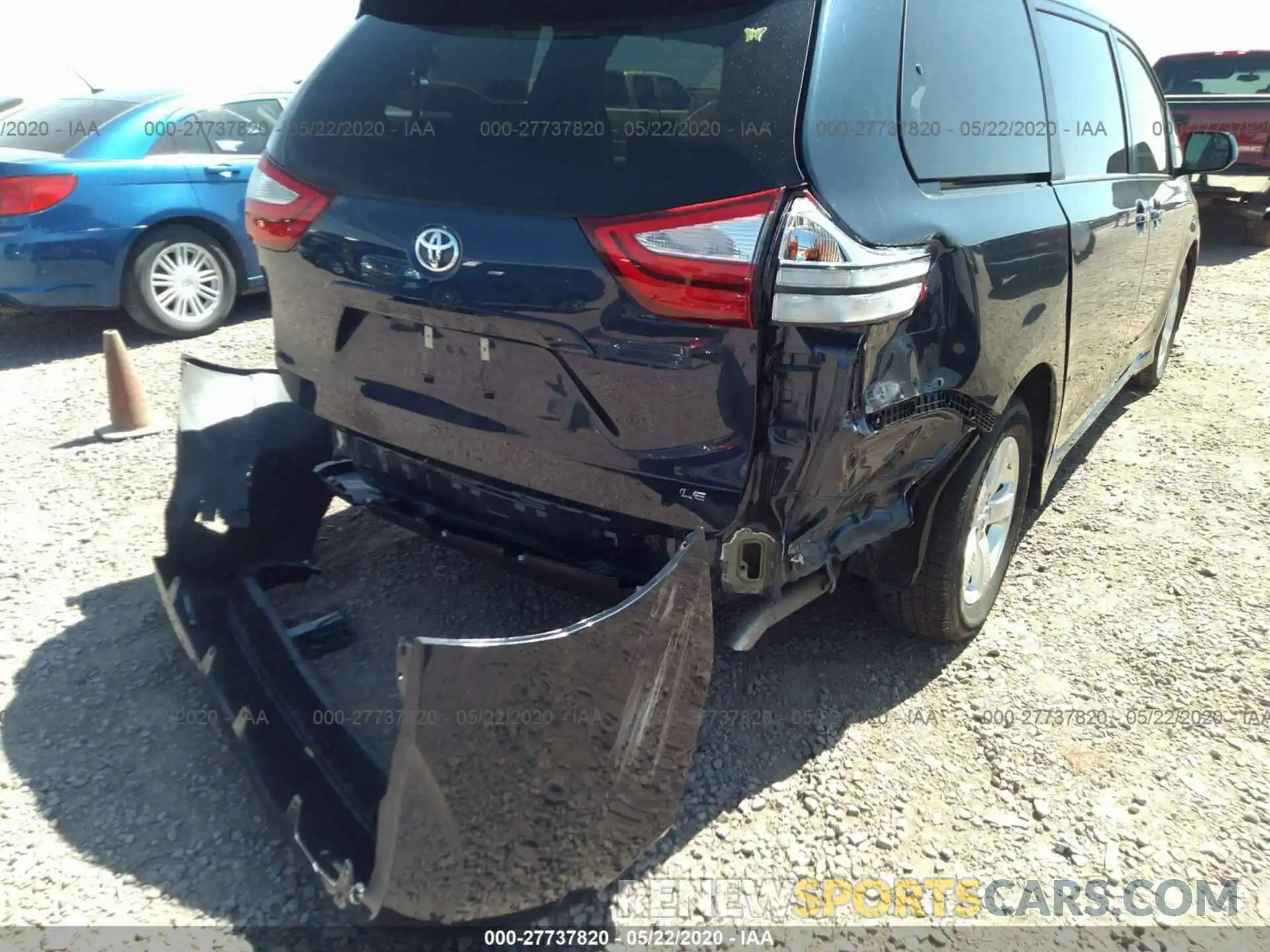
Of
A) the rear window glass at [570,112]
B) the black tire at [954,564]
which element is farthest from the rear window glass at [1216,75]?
the rear window glass at [570,112]

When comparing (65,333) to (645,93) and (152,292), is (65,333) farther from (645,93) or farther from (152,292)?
(645,93)

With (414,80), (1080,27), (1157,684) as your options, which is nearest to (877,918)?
(1157,684)

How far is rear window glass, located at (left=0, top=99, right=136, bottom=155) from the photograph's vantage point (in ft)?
19.1

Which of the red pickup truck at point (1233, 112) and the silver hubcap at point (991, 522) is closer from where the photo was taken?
the silver hubcap at point (991, 522)

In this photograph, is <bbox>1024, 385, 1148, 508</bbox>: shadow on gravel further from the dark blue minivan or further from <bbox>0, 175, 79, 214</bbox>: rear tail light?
<bbox>0, 175, 79, 214</bbox>: rear tail light

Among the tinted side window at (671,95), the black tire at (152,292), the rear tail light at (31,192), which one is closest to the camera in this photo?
the tinted side window at (671,95)

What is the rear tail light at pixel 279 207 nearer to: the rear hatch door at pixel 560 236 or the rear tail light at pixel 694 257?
the rear hatch door at pixel 560 236

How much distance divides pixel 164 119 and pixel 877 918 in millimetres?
6481

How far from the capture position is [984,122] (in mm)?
2574

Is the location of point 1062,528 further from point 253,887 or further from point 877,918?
point 253,887

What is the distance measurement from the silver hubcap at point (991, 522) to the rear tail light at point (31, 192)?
5.63 meters

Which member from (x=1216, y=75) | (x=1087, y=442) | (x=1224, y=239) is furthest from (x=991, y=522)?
(x=1216, y=75)

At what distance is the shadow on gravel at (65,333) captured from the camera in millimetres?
5961

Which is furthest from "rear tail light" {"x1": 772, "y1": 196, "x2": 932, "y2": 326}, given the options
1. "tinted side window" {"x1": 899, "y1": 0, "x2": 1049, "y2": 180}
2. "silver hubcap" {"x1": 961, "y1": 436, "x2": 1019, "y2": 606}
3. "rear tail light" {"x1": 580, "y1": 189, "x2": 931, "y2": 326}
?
"silver hubcap" {"x1": 961, "y1": 436, "x2": 1019, "y2": 606}
